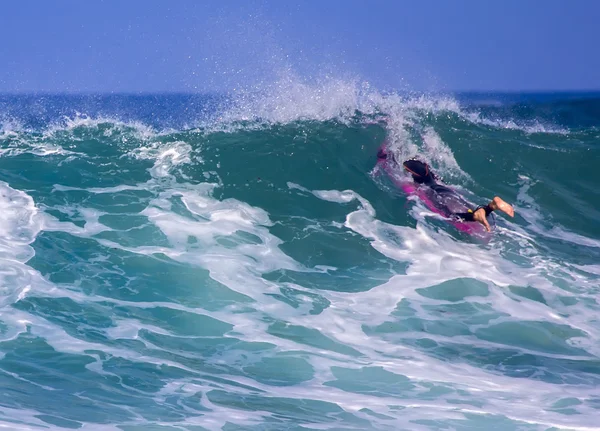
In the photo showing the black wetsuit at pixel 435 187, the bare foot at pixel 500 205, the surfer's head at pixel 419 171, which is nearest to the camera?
the bare foot at pixel 500 205

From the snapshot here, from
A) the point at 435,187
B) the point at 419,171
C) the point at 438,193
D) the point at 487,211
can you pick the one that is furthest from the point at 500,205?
the point at 419,171

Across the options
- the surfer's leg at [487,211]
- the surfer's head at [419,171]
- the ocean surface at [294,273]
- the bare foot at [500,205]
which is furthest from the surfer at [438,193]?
the bare foot at [500,205]

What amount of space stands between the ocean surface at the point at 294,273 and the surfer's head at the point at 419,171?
0.40m

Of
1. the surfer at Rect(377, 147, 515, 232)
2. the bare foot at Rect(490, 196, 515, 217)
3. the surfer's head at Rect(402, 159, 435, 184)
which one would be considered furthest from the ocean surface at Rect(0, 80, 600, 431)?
the bare foot at Rect(490, 196, 515, 217)

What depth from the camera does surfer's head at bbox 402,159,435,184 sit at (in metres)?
9.83

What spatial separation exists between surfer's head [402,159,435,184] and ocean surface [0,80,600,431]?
400 millimetres

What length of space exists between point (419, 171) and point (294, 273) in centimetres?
276

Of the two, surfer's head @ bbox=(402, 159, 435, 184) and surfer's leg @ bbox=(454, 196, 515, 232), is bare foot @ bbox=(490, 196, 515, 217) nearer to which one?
surfer's leg @ bbox=(454, 196, 515, 232)

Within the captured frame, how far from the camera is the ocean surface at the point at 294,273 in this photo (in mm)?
6500

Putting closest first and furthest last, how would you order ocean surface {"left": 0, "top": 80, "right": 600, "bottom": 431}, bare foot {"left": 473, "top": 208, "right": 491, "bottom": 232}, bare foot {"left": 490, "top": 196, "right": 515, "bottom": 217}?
ocean surface {"left": 0, "top": 80, "right": 600, "bottom": 431} → bare foot {"left": 490, "top": 196, "right": 515, "bottom": 217} → bare foot {"left": 473, "top": 208, "right": 491, "bottom": 232}

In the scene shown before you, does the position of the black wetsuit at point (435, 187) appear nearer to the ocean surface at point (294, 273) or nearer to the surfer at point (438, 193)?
the surfer at point (438, 193)

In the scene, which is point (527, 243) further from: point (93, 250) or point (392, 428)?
point (93, 250)

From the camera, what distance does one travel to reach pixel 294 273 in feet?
27.7

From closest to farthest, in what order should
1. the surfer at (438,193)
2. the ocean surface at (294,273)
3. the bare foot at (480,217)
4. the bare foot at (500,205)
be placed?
the ocean surface at (294,273)
the bare foot at (500,205)
the bare foot at (480,217)
the surfer at (438,193)
